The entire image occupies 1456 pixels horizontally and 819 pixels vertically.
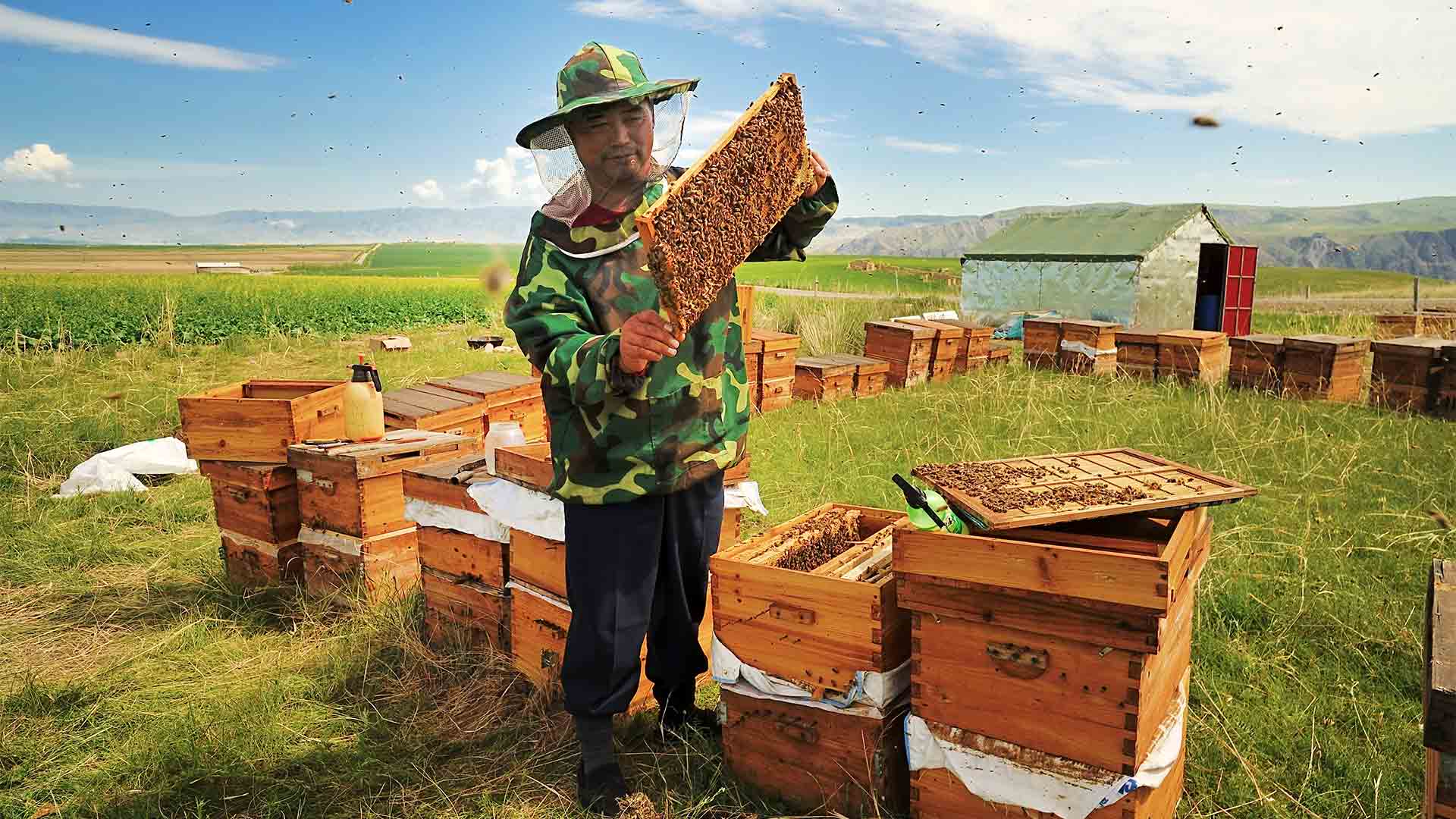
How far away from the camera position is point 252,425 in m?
4.89

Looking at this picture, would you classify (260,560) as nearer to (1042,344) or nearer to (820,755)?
(820,755)

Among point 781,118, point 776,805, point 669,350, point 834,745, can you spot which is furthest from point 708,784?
point 781,118

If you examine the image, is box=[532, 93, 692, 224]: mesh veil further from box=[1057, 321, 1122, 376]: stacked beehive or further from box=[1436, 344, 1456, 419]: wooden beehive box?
box=[1057, 321, 1122, 376]: stacked beehive

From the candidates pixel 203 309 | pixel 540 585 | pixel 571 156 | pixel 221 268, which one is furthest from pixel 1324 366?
pixel 221 268

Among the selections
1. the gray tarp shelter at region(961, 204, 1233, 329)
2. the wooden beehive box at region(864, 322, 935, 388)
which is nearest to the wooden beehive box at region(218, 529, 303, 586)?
the wooden beehive box at region(864, 322, 935, 388)

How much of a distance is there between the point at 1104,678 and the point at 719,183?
172 cm

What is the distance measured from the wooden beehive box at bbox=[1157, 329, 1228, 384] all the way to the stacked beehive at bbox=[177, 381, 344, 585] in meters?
9.84

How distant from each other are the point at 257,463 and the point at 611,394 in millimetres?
3385

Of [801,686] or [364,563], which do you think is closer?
[801,686]

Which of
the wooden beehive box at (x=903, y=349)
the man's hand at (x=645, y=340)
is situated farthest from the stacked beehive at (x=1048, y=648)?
the wooden beehive box at (x=903, y=349)

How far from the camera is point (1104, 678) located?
226cm

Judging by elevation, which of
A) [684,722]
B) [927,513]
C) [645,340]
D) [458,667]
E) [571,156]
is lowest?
[458,667]

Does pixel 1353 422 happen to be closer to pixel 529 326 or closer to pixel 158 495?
pixel 529 326

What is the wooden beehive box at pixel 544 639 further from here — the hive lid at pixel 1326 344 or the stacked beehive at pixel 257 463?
the hive lid at pixel 1326 344
